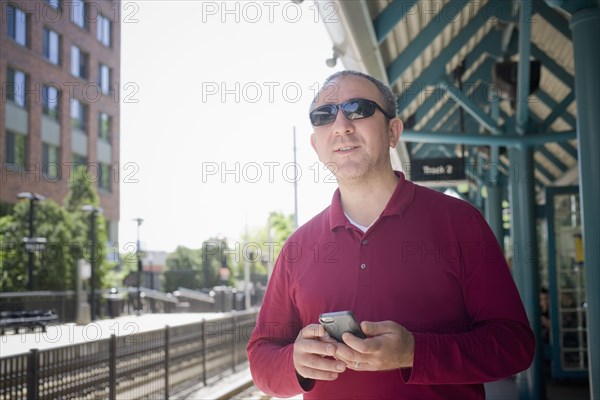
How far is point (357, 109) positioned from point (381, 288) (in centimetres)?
65

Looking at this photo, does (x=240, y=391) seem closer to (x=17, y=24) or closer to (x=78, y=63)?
(x=17, y=24)

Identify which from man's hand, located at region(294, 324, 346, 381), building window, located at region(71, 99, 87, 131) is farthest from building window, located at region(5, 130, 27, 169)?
man's hand, located at region(294, 324, 346, 381)

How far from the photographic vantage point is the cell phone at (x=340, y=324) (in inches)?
78.2

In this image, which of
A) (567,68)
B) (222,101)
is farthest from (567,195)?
(222,101)

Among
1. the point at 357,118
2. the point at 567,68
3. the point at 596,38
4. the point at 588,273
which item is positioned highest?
the point at 567,68

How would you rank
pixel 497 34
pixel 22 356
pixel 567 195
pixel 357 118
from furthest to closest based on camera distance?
pixel 497 34
pixel 567 195
pixel 22 356
pixel 357 118

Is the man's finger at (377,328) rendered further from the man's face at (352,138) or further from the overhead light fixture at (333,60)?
the overhead light fixture at (333,60)

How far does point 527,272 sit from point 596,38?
5.62 metres

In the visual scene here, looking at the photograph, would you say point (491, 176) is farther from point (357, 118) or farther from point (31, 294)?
point (31, 294)

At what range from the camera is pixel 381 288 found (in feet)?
7.64

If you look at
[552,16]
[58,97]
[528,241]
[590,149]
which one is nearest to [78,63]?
[58,97]

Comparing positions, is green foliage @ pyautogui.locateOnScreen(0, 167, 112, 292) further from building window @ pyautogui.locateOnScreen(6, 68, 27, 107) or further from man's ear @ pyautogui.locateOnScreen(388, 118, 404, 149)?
man's ear @ pyautogui.locateOnScreen(388, 118, 404, 149)

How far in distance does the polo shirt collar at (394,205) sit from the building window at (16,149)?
1449 inches

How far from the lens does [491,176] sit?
1529cm
